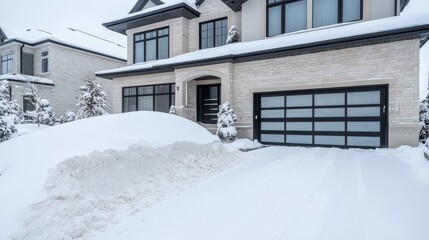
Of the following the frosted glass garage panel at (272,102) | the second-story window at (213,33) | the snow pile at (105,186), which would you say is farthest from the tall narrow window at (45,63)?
the snow pile at (105,186)

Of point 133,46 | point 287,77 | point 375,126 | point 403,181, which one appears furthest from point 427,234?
point 133,46

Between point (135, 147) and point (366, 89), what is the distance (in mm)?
8484

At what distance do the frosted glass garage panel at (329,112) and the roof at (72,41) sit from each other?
19.9 meters

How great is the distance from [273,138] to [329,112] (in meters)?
2.57

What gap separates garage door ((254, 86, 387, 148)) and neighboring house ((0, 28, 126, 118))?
17.2m

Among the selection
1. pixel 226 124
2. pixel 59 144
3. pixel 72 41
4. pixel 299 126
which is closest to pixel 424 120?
pixel 299 126

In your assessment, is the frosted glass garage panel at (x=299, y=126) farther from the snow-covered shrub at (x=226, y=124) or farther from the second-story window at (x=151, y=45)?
the second-story window at (x=151, y=45)

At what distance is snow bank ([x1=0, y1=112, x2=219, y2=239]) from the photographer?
3.13 metres

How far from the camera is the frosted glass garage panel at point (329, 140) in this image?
29.6 ft

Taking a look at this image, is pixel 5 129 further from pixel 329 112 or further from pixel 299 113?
pixel 329 112

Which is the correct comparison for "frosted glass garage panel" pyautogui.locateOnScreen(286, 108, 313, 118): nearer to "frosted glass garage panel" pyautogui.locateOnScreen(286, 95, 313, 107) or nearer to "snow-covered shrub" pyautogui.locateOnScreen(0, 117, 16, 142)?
"frosted glass garage panel" pyautogui.locateOnScreen(286, 95, 313, 107)

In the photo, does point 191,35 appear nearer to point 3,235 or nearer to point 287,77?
point 287,77

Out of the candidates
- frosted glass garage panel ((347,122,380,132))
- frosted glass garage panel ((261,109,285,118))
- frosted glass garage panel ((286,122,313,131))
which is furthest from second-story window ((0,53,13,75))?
frosted glass garage panel ((347,122,380,132))

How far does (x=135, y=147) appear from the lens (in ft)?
15.3
